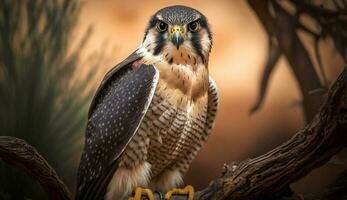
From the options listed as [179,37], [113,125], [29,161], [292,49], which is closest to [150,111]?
[113,125]

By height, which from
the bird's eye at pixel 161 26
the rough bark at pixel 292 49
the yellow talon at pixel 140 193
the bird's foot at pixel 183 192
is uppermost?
the bird's eye at pixel 161 26

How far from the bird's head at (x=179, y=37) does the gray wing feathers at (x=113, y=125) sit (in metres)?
0.09

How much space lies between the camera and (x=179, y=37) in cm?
201

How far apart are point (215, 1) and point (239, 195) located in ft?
4.05

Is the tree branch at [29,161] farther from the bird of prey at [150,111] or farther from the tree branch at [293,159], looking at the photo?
the tree branch at [293,159]

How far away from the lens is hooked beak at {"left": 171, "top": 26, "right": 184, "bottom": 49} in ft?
6.57

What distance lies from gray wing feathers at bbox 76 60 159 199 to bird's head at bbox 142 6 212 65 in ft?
0.31

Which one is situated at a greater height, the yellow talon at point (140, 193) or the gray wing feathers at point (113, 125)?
the gray wing feathers at point (113, 125)

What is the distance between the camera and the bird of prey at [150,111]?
201 centimetres

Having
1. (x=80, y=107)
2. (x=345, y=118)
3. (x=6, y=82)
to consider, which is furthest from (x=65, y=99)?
(x=345, y=118)

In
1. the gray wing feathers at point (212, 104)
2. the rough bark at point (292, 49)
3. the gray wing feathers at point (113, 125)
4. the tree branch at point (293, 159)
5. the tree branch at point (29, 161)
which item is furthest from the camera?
the rough bark at point (292, 49)

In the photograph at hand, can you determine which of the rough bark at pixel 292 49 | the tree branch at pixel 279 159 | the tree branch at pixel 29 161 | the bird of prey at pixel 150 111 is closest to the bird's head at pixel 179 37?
the bird of prey at pixel 150 111

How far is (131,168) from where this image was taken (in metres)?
2.04

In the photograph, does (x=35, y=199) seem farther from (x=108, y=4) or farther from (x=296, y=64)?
(x=296, y=64)
